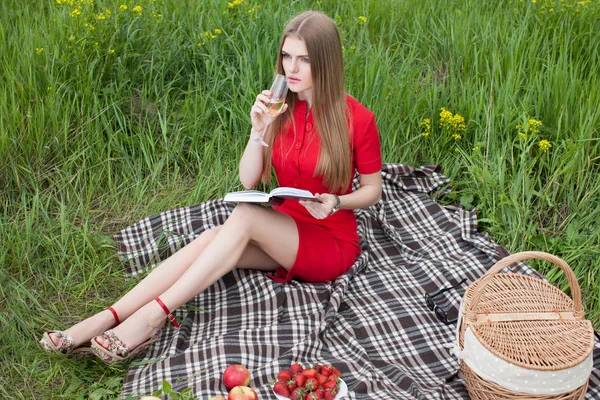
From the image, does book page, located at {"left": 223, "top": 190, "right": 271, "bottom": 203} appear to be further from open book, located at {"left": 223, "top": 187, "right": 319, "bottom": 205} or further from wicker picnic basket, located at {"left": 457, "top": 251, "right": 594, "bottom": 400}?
wicker picnic basket, located at {"left": 457, "top": 251, "right": 594, "bottom": 400}

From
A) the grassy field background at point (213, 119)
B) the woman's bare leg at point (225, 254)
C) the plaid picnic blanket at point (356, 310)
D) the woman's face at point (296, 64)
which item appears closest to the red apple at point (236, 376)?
the plaid picnic blanket at point (356, 310)

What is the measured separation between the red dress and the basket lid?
84 centimetres

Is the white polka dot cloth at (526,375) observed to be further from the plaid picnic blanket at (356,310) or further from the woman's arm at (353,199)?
the woman's arm at (353,199)

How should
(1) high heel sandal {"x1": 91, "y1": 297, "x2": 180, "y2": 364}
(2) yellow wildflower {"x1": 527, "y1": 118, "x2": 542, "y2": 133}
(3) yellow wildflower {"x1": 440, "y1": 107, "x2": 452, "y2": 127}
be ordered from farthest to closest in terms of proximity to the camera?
(3) yellow wildflower {"x1": 440, "y1": 107, "x2": 452, "y2": 127}, (2) yellow wildflower {"x1": 527, "y1": 118, "x2": 542, "y2": 133}, (1) high heel sandal {"x1": 91, "y1": 297, "x2": 180, "y2": 364}

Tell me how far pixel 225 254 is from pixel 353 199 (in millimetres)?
712

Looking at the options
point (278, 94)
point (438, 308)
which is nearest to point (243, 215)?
point (278, 94)

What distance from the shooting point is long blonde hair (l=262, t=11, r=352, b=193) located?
3443 mm

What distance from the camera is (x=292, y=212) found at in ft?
12.7

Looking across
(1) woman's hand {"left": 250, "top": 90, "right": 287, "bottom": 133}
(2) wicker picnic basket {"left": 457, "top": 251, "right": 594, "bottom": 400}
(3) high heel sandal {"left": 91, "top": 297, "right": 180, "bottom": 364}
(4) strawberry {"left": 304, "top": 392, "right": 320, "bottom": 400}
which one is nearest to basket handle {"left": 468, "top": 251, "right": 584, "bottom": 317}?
(2) wicker picnic basket {"left": 457, "top": 251, "right": 594, "bottom": 400}

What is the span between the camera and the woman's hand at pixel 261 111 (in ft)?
10.9

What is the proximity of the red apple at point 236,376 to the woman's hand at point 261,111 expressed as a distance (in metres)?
1.11

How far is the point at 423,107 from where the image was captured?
4.92 metres

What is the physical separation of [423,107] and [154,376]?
2.63 m

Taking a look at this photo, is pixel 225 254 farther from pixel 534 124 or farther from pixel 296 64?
pixel 534 124
